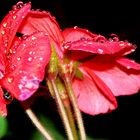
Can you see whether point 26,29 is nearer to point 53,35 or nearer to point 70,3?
point 53,35

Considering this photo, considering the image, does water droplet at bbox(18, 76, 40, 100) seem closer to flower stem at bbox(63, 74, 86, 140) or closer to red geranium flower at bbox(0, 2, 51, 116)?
red geranium flower at bbox(0, 2, 51, 116)

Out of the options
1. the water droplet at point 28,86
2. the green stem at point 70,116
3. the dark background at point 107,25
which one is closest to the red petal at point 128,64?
the green stem at point 70,116

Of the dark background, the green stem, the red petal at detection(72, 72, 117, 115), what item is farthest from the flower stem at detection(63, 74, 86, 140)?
the dark background

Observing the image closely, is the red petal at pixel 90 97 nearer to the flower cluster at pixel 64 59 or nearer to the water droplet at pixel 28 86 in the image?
the flower cluster at pixel 64 59

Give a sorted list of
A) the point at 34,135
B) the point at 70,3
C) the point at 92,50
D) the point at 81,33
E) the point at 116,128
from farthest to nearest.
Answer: the point at 70,3 → the point at 116,128 → the point at 34,135 → the point at 81,33 → the point at 92,50

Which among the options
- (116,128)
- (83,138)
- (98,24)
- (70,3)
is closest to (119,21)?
(98,24)

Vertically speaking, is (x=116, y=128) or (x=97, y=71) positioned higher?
(x=97, y=71)

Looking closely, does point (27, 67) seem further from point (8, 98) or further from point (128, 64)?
point (128, 64)

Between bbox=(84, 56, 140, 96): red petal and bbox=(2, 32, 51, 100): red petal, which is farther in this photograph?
bbox=(84, 56, 140, 96): red petal
